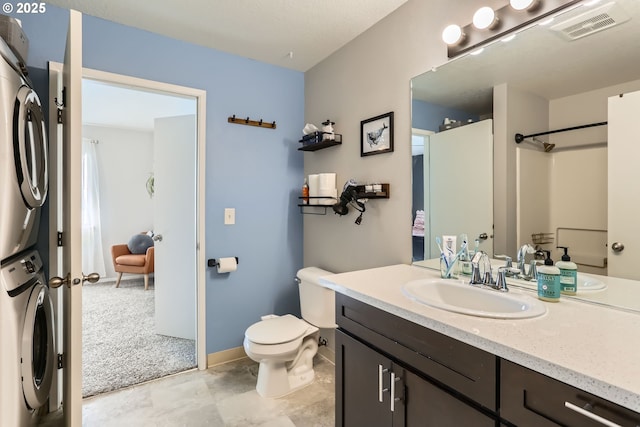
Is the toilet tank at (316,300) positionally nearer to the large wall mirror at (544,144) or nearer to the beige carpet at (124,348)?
the large wall mirror at (544,144)

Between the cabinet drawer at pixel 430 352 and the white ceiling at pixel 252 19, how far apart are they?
1.66 metres

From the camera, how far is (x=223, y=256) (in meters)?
2.34

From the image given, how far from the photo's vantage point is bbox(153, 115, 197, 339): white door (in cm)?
267

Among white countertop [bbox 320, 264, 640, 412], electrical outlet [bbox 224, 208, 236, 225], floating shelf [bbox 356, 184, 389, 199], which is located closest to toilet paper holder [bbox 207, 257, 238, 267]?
electrical outlet [bbox 224, 208, 236, 225]

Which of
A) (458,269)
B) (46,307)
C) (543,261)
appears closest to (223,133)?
(46,307)

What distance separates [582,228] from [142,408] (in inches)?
95.2

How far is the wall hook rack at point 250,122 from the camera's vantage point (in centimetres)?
235

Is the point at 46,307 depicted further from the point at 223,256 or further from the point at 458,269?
the point at 458,269

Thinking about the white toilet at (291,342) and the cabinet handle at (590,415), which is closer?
the cabinet handle at (590,415)

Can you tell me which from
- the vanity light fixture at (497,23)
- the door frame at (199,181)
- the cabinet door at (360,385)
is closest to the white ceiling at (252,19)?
the door frame at (199,181)

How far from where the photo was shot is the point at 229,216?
7.76 ft

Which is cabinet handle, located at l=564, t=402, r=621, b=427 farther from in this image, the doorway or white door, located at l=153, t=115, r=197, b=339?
white door, located at l=153, t=115, r=197, b=339

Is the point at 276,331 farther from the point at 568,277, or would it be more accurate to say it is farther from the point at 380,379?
the point at 568,277

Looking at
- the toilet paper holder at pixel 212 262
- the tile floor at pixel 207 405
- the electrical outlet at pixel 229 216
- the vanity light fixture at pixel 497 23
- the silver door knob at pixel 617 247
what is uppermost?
the vanity light fixture at pixel 497 23
